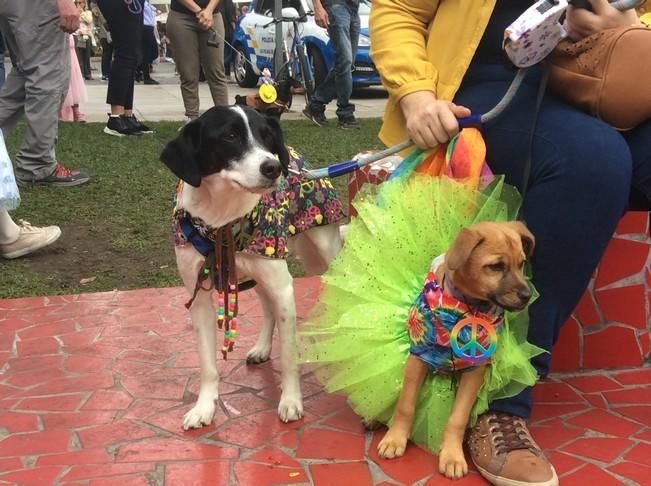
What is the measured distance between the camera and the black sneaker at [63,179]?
248 inches

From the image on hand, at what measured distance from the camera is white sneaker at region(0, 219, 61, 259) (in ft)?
15.6

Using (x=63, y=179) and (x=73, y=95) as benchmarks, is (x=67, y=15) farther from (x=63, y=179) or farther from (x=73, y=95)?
(x=73, y=95)

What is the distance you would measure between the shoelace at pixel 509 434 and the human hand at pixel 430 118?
930 mm

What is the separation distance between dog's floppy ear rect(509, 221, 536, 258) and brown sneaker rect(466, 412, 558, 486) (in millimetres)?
562

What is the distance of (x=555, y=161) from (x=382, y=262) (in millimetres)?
654

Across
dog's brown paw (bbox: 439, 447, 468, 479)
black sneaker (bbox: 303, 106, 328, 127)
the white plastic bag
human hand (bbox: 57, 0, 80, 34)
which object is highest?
human hand (bbox: 57, 0, 80, 34)

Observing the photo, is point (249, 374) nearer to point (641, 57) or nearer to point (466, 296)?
point (466, 296)

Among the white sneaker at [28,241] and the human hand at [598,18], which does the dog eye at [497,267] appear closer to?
the human hand at [598,18]

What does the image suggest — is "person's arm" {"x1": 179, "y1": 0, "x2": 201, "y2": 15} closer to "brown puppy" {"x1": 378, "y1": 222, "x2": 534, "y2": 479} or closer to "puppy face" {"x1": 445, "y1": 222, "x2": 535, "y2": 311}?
"brown puppy" {"x1": 378, "y1": 222, "x2": 534, "y2": 479}

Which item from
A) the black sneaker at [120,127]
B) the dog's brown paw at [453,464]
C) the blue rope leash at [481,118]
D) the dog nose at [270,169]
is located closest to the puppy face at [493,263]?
the blue rope leash at [481,118]

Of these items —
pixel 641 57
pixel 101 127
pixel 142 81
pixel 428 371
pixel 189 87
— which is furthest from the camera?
pixel 142 81

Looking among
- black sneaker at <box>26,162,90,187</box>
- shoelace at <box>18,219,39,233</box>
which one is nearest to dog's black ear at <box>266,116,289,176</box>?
shoelace at <box>18,219,39,233</box>

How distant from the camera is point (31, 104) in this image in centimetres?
582

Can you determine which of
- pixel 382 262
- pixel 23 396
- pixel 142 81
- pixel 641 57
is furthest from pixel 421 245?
pixel 142 81
